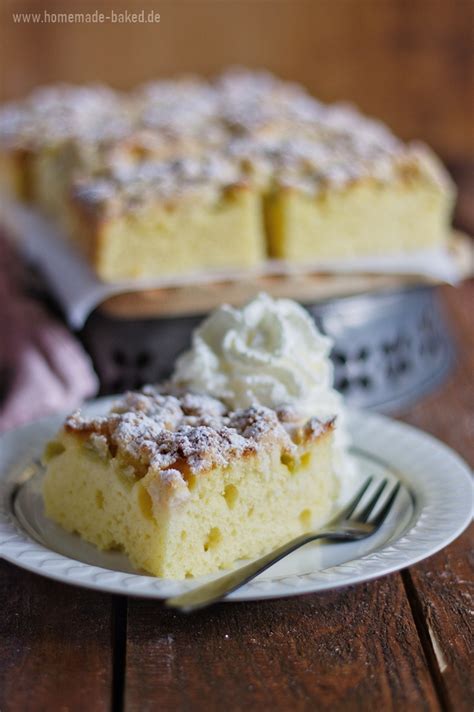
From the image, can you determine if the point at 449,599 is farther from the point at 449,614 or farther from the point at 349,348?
the point at 349,348

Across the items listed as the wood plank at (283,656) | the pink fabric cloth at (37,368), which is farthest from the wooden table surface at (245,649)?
the pink fabric cloth at (37,368)

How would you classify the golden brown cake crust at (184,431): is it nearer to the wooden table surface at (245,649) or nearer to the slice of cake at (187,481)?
the slice of cake at (187,481)

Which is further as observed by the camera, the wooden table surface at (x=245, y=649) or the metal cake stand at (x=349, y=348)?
the metal cake stand at (x=349, y=348)

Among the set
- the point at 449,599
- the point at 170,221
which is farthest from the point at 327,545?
the point at 170,221

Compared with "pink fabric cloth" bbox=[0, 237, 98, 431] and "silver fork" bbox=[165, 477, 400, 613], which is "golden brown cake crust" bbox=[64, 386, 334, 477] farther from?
"pink fabric cloth" bbox=[0, 237, 98, 431]

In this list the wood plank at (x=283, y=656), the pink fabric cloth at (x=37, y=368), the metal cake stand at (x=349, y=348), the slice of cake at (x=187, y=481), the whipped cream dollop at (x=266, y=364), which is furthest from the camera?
the metal cake stand at (x=349, y=348)

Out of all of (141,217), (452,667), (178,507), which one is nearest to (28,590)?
(178,507)

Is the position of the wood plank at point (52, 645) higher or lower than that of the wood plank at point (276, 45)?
higher

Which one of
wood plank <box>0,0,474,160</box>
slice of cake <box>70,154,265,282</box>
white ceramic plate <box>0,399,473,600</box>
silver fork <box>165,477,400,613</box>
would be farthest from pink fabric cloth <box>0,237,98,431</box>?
wood plank <box>0,0,474,160</box>
